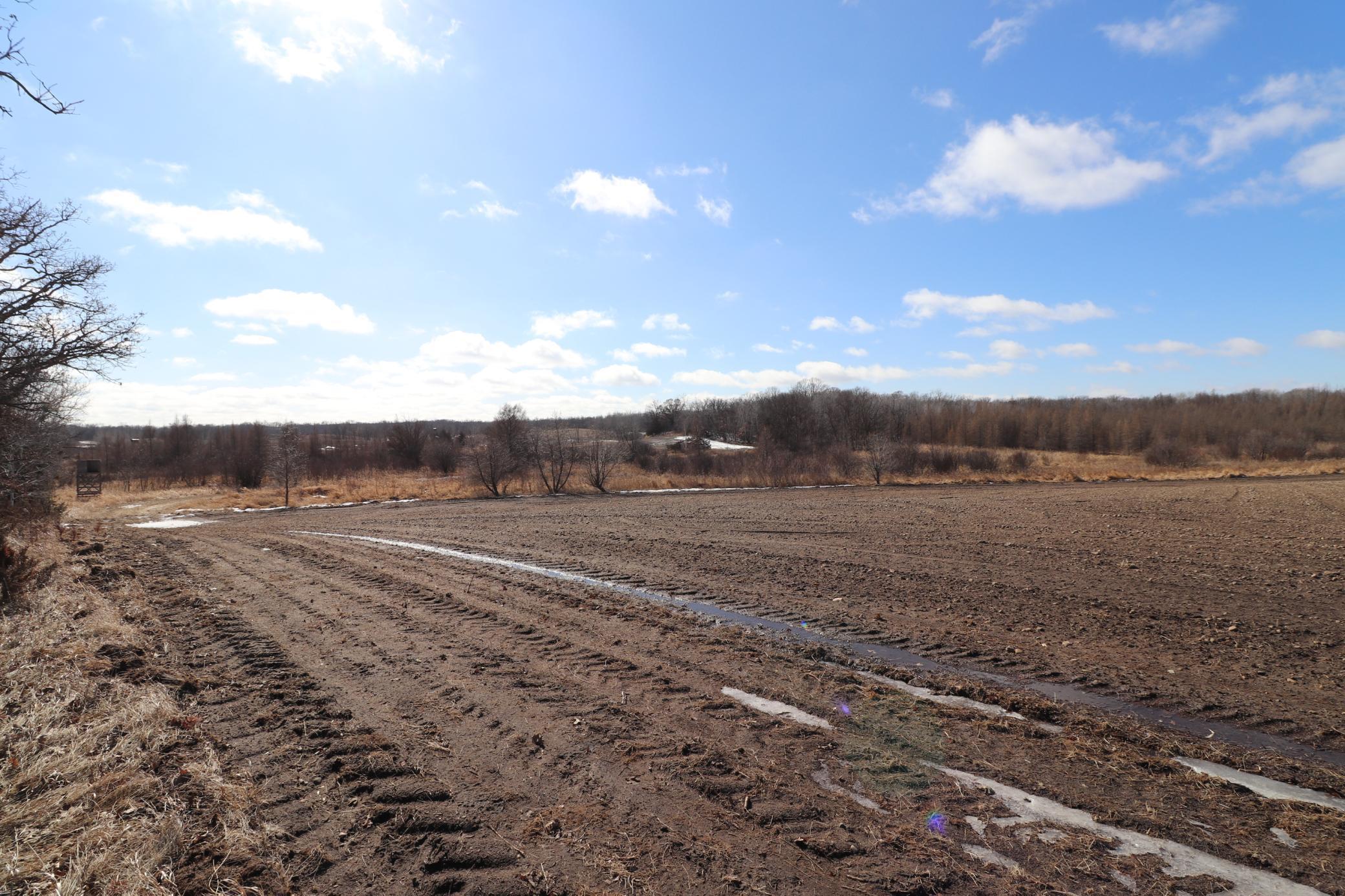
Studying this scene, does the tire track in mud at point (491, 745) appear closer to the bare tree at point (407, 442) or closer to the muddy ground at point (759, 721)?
the muddy ground at point (759, 721)

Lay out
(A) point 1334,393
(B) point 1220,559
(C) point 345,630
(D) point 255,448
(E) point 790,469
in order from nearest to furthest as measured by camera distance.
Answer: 1. (C) point 345,630
2. (B) point 1220,559
3. (E) point 790,469
4. (D) point 255,448
5. (A) point 1334,393

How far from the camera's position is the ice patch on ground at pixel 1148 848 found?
3.18m

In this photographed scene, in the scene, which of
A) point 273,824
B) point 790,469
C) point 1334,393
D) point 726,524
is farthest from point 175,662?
point 1334,393

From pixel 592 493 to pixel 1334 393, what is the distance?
12363cm

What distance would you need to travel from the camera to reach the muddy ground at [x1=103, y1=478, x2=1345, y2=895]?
132 inches

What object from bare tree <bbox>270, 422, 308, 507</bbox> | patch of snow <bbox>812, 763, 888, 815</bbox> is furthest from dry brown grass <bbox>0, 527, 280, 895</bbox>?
bare tree <bbox>270, 422, 308, 507</bbox>

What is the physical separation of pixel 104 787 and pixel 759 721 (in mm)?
4396

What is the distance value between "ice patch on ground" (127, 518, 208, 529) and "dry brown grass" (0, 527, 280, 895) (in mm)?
19393

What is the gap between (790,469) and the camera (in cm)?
3972

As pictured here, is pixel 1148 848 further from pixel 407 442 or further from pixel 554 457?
pixel 407 442

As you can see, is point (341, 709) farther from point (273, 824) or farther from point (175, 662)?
point (175, 662)

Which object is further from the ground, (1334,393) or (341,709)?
(1334,393)

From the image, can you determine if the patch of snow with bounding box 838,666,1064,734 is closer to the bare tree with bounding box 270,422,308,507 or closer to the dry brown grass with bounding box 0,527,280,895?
the dry brown grass with bounding box 0,527,280,895

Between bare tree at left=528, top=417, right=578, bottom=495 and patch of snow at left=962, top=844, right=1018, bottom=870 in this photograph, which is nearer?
patch of snow at left=962, top=844, right=1018, bottom=870
